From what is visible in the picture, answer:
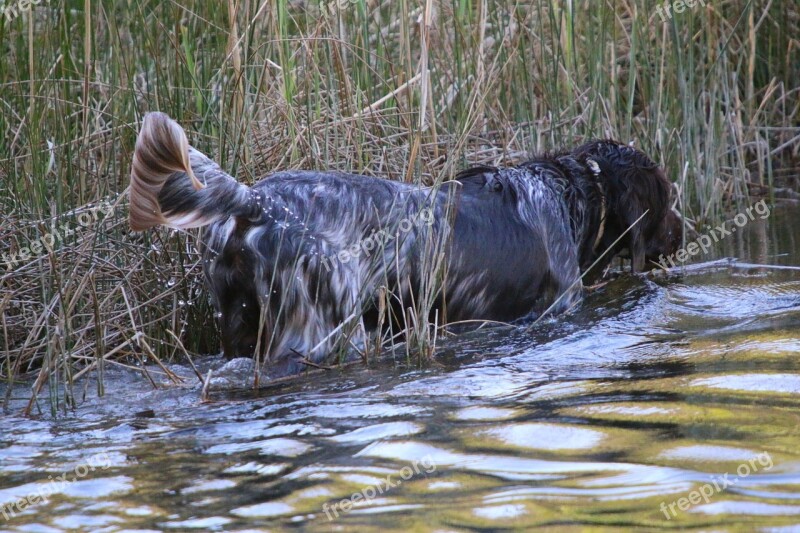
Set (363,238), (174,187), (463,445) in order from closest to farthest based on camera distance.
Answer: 1. (463,445)
2. (174,187)
3. (363,238)

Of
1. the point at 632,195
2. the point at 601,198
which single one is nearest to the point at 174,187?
the point at 601,198

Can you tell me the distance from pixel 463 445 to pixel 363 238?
5.17 ft

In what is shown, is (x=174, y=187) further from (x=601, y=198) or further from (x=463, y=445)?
(x=601, y=198)

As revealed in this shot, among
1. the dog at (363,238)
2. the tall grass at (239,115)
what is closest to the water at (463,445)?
the dog at (363,238)

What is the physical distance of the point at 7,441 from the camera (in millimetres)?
3363

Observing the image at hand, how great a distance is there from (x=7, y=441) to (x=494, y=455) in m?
1.57

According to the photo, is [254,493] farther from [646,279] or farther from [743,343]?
[646,279]

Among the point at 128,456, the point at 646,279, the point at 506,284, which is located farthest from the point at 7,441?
the point at 646,279

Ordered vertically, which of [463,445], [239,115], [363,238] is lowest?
[463,445]

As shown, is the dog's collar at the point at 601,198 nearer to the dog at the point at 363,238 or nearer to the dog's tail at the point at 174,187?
the dog at the point at 363,238

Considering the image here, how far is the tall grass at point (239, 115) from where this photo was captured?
464cm

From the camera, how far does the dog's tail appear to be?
3.63 metres

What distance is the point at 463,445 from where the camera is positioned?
304cm

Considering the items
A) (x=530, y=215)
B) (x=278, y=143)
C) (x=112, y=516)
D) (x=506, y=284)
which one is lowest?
(x=112, y=516)
